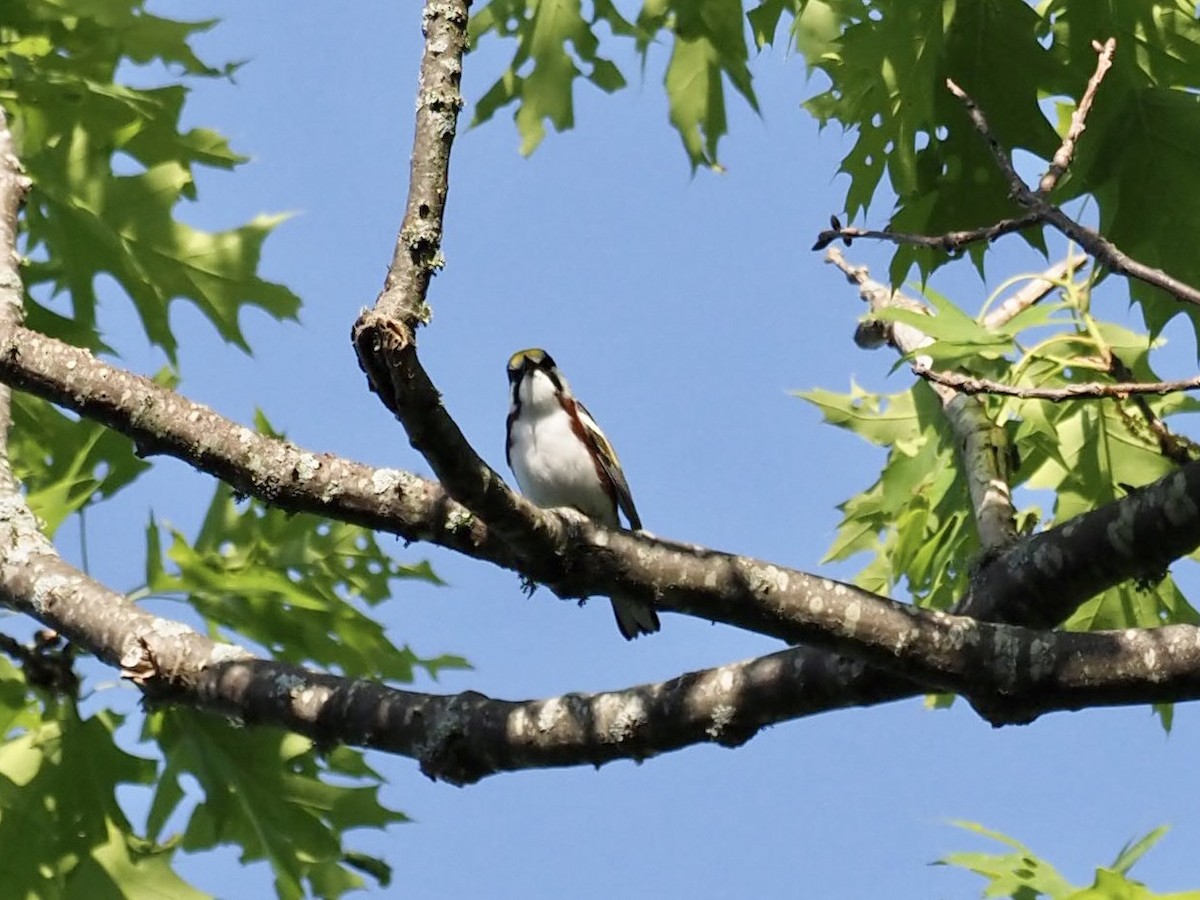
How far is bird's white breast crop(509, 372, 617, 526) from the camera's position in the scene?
5.36 meters

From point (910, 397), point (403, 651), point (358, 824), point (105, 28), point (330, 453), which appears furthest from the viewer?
point (910, 397)

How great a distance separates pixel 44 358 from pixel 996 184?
222 cm

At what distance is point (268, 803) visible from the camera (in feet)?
13.1

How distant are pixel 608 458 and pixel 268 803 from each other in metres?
2.02

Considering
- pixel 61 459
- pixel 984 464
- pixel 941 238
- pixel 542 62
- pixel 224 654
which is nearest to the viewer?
pixel 941 238

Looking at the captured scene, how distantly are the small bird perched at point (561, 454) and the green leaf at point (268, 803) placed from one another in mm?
1516

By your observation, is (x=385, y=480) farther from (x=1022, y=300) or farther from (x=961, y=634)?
(x=1022, y=300)

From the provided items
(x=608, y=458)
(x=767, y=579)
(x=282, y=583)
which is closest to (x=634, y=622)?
(x=608, y=458)

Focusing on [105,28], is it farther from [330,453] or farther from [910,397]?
[910,397]

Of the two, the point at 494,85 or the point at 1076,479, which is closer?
the point at 1076,479

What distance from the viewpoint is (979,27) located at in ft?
11.3

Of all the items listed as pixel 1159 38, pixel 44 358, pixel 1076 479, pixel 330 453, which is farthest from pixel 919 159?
pixel 44 358

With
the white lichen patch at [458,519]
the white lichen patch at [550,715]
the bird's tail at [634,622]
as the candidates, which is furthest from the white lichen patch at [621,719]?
the bird's tail at [634,622]

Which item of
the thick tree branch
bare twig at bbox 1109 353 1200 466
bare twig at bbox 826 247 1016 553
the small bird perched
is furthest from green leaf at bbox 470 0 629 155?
the thick tree branch
